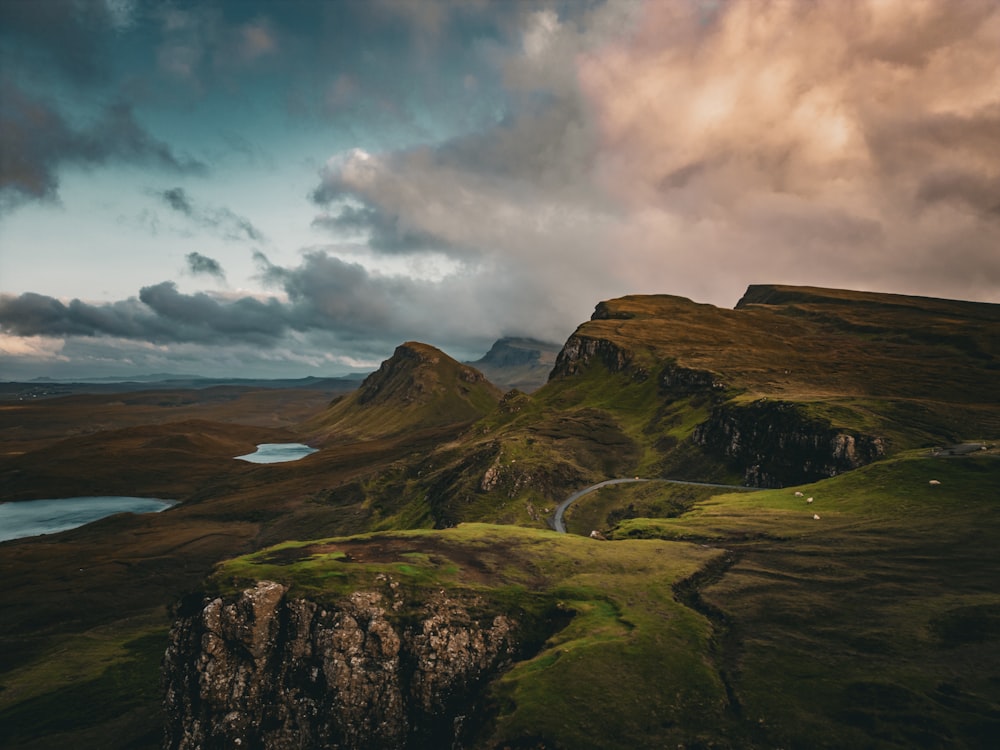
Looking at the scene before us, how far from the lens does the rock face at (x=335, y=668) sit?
149 feet

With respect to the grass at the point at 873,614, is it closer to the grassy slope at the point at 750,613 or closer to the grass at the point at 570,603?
the grassy slope at the point at 750,613

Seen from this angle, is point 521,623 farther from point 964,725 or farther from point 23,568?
point 23,568

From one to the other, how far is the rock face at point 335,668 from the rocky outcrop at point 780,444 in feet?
319

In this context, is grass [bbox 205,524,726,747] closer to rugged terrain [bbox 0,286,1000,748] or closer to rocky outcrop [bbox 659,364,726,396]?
rugged terrain [bbox 0,286,1000,748]

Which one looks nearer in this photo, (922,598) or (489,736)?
(489,736)

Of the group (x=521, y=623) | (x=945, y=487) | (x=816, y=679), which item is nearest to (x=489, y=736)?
(x=521, y=623)

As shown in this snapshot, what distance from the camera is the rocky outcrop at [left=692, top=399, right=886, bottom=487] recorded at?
110 m

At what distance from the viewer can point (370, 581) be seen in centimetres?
5094

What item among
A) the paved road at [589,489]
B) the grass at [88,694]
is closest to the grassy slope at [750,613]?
the grass at [88,694]

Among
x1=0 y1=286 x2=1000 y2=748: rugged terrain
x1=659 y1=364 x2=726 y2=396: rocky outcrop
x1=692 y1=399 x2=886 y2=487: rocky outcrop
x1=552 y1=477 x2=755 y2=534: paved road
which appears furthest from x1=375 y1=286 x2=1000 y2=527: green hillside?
x1=0 y1=286 x2=1000 y2=748: rugged terrain

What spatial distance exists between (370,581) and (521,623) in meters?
15.8

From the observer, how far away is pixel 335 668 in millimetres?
46500

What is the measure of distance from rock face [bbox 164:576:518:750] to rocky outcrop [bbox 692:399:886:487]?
9716cm

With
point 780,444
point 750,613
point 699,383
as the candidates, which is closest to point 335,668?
point 750,613
